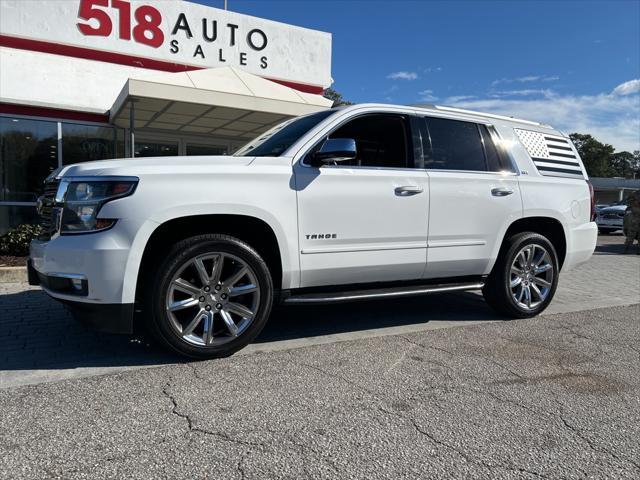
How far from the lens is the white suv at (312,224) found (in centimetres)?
335

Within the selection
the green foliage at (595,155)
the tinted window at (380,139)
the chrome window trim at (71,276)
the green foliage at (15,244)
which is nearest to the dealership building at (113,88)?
the green foliage at (15,244)

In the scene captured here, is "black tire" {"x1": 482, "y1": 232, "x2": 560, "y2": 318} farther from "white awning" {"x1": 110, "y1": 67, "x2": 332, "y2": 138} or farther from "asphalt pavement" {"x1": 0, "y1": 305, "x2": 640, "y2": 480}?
"white awning" {"x1": 110, "y1": 67, "x2": 332, "y2": 138}

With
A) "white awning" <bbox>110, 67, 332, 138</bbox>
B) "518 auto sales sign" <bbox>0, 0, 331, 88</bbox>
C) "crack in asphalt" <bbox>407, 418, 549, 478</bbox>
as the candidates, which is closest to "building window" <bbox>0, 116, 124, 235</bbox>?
"white awning" <bbox>110, 67, 332, 138</bbox>

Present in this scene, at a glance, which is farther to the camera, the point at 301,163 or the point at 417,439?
the point at 301,163

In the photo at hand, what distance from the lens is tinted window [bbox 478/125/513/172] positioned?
4914mm

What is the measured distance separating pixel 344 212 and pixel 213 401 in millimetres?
1776

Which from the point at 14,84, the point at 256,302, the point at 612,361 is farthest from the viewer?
the point at 14,84

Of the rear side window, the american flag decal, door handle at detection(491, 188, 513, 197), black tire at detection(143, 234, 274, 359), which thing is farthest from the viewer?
the american flag decal

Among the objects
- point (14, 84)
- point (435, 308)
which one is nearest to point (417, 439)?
point (435, 308)

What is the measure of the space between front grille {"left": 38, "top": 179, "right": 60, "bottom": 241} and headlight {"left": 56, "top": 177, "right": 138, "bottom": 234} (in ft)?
0.61

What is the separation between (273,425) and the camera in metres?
2.73

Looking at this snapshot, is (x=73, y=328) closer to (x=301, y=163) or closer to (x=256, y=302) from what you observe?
(x=256, y=302)

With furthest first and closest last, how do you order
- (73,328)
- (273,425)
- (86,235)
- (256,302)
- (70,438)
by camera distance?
(73,328) < (256,302) < (86,235) < (273,425) < (70,438)

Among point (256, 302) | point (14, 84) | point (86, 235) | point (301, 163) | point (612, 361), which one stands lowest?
point (612, 361)
